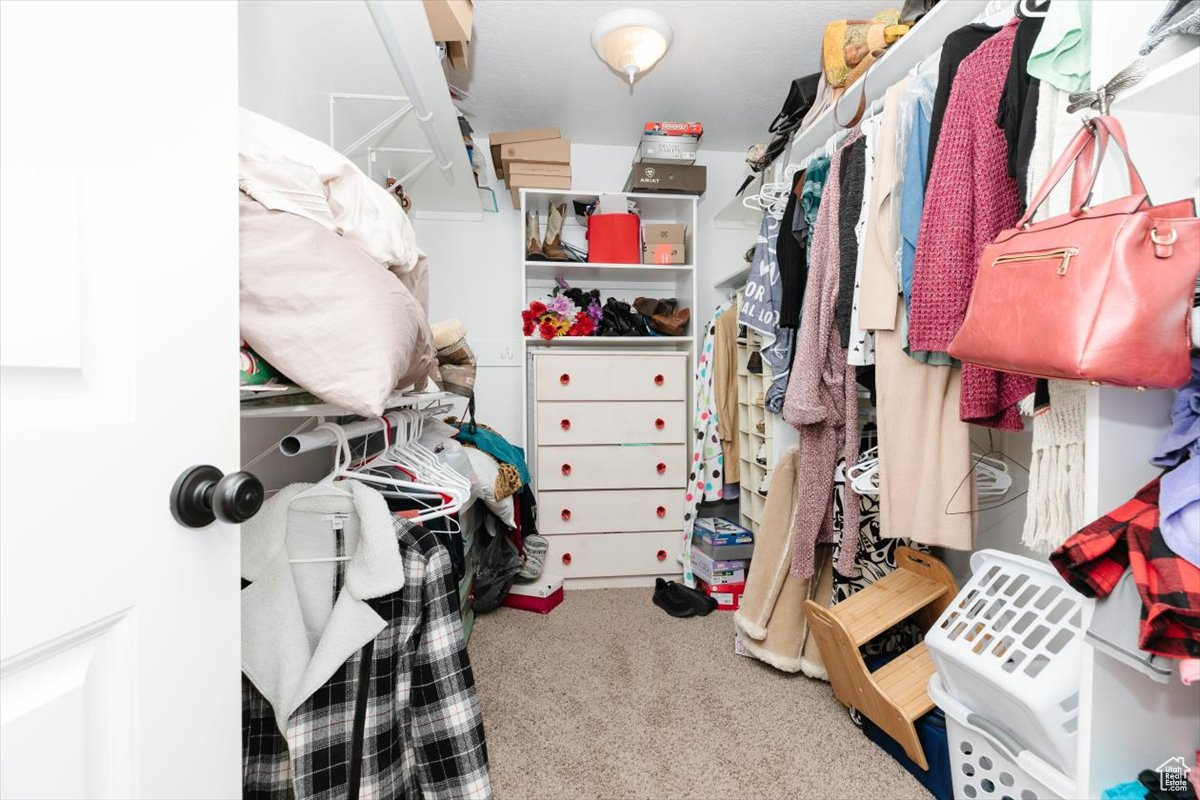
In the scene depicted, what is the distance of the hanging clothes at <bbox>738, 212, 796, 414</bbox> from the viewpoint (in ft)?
6.04

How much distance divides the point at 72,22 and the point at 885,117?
1.44 metres

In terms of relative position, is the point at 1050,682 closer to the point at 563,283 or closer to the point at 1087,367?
the point at 1087,367

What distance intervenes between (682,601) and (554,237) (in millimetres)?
1777

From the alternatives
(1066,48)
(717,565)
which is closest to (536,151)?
(717,565)

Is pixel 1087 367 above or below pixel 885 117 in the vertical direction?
below

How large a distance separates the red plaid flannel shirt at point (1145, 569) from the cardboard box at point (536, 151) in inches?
98.0

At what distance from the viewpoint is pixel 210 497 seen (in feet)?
1.61

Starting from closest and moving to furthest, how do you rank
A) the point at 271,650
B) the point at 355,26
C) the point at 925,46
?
1. the point at 271,650
2. the point at 355,26
3. the point at 925,46

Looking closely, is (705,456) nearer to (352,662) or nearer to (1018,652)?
(1018,652)

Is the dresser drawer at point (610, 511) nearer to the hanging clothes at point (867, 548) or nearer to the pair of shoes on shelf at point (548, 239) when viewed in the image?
the hanging clothes at point (867, 548)

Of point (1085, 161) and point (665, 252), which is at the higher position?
point (665, 252)

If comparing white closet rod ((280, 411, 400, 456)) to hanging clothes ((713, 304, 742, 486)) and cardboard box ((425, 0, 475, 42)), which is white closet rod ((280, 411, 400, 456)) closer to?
cardboard box ((425, 0, 475, 42))

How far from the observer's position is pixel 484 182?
280 centimetres

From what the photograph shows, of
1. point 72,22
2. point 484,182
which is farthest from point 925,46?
point 484,182
